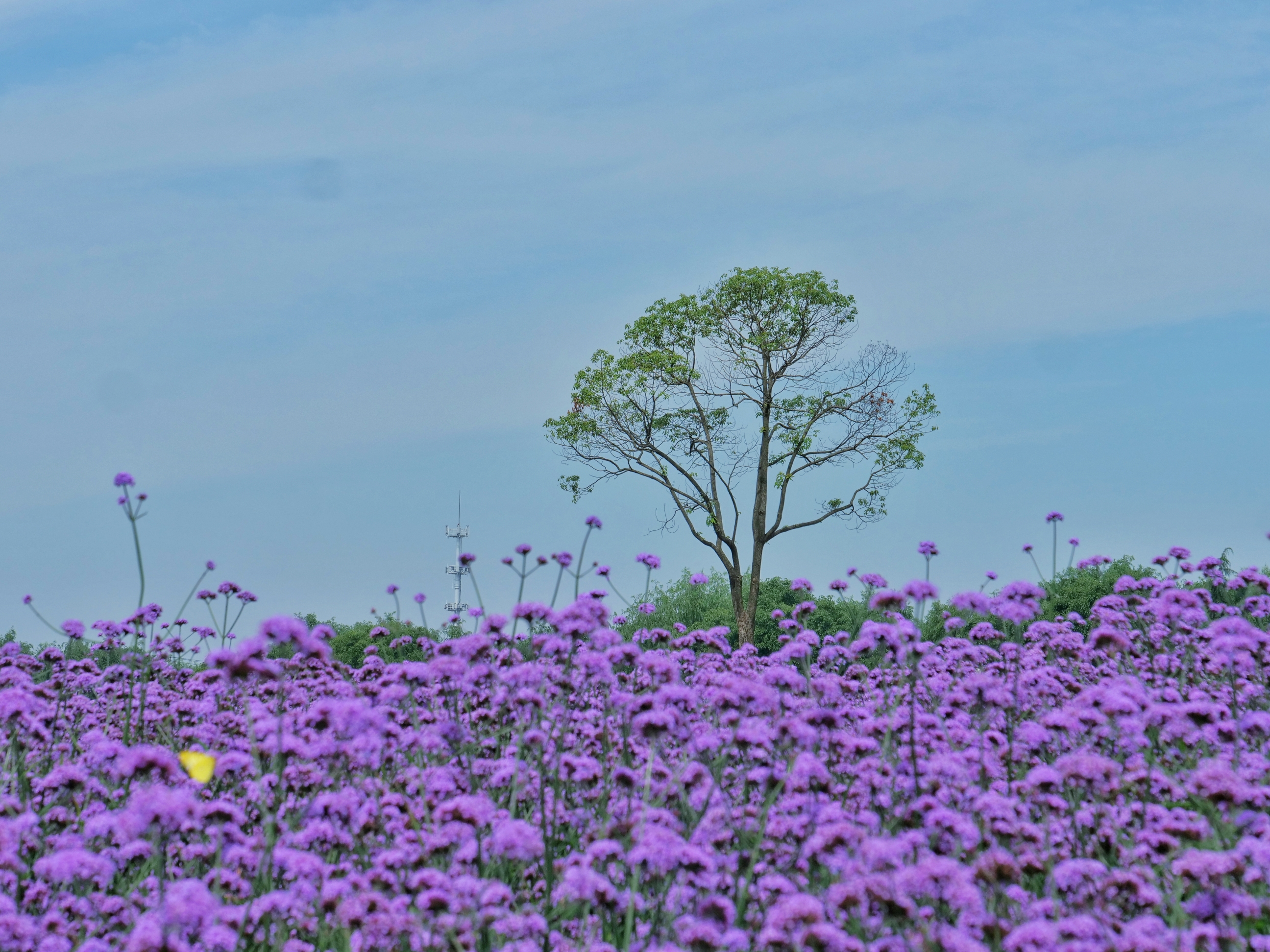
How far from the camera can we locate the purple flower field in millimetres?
3992

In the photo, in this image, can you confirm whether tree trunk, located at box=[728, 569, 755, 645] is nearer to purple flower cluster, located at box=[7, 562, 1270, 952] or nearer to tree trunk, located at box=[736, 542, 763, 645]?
tree trunk, located at box=[736, 542, 763, 645]

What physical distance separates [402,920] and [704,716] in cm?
432

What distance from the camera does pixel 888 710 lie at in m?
7.72

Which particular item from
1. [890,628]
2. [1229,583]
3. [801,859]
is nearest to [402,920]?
[801,859]

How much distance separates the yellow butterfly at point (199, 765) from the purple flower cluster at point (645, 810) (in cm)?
4

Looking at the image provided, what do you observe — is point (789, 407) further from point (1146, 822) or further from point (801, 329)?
point (1146, 822)

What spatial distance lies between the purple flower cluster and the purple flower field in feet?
0.07

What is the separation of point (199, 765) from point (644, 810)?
286cm

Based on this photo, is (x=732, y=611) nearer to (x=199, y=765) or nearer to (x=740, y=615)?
(x=740, y=615)

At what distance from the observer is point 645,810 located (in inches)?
181

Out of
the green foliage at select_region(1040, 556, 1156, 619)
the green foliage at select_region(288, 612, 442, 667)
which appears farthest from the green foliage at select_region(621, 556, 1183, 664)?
the green foliage at select_region(288, 612, 442, 667)

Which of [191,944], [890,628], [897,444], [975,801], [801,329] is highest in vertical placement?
[801,329]

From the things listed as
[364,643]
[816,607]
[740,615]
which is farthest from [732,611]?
[816,607]

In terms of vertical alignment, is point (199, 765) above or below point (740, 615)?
below
